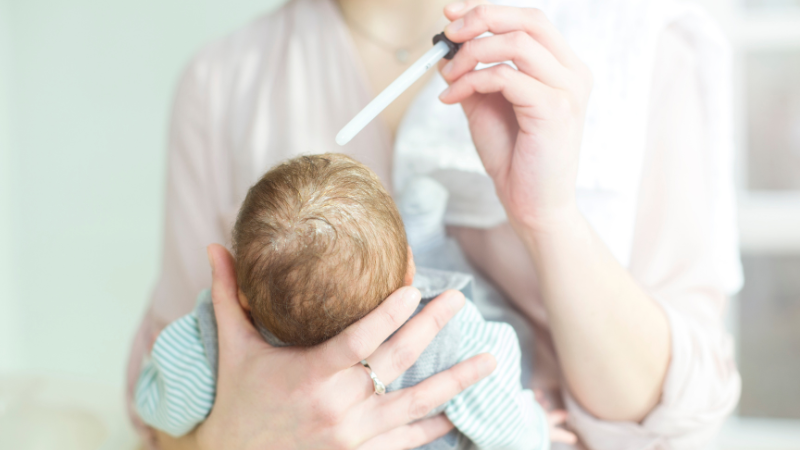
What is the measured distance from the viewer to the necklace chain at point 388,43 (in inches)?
38.4

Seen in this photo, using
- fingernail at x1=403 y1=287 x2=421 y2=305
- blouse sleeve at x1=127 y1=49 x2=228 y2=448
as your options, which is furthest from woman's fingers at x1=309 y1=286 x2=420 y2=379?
blouse sleeve at x1=127 y1=49 x2=228 y2=448

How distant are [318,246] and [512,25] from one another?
32cm

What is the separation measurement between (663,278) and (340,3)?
71 cm

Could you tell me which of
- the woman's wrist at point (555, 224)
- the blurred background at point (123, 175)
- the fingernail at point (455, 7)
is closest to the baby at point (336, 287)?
the woman's wrist at point (555, 224)

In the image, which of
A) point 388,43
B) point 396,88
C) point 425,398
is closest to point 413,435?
point 425,398

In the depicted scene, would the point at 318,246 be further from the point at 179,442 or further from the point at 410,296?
the point at 179,442

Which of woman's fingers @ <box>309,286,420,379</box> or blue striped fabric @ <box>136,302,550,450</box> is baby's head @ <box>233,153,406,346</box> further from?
blue striped fabric @ <box>136,302,550,450</box>

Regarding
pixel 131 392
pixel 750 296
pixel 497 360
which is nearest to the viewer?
pixel 497 360

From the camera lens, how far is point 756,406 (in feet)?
5.37

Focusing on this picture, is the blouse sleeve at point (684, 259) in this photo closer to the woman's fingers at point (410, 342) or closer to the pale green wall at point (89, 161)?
the woman's fingers at point (410, 342)

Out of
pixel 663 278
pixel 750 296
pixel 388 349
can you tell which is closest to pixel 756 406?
pixel 750 296

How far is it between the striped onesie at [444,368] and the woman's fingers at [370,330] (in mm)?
110

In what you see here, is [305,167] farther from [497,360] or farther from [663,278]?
[663,278]

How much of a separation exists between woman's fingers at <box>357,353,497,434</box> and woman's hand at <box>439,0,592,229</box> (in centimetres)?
19
